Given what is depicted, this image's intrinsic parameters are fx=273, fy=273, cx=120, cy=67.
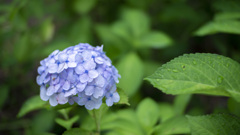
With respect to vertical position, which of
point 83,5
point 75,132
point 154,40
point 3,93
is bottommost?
point 75,132

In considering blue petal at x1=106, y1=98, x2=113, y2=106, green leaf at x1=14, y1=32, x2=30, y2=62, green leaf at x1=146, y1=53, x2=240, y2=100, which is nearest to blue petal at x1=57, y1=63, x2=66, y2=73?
blue petal at x1=106, y1=98, x2=113, y2=106

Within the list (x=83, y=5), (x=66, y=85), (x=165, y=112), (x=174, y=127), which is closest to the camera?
(x=66, y=85)

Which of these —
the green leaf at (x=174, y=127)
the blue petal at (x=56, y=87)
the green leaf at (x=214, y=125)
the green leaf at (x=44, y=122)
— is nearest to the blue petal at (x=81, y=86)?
the blue petal at (x=56, y=87)

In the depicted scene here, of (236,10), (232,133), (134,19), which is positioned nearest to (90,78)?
(232,133)

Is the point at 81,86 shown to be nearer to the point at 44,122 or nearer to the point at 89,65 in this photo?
the point at 89,65

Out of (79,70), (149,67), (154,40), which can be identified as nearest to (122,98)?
(79,70)
